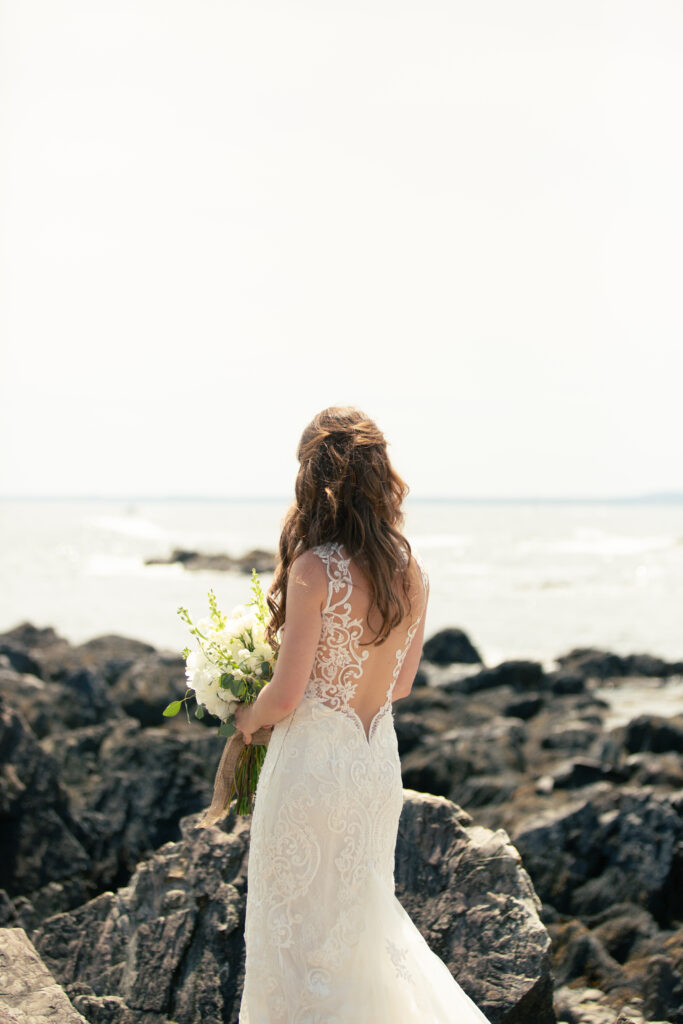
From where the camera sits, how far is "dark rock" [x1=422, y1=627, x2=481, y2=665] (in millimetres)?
24156

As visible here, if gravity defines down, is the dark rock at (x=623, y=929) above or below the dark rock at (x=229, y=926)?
below

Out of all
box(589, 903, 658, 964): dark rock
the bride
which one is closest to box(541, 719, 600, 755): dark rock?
box(589, 903, 658, 964): dark rock

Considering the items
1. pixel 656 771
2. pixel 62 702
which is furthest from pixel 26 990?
pixel 62 702

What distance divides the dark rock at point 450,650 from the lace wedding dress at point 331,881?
66.3ft

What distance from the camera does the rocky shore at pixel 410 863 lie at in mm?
5035

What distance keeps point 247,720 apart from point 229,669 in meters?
0.24

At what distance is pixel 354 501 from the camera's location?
12.8 feet

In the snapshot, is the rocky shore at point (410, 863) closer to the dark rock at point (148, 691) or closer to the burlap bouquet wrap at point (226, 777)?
the dark rock at point (148, 691)

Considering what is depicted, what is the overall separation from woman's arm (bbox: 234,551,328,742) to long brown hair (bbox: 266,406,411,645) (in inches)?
5.6

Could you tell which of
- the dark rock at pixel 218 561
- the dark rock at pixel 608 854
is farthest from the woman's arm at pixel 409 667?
the dark rock at pixel 218 561

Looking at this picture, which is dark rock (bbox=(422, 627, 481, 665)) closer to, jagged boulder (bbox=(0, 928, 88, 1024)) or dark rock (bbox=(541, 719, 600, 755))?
dark rock (bbox=(541, 719, 600, 755))

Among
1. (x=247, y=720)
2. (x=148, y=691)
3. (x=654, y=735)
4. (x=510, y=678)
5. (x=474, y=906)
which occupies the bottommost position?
(x=510, y=678)

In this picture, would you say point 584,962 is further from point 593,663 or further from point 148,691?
point 593,663

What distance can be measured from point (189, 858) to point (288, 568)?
2.56 m
